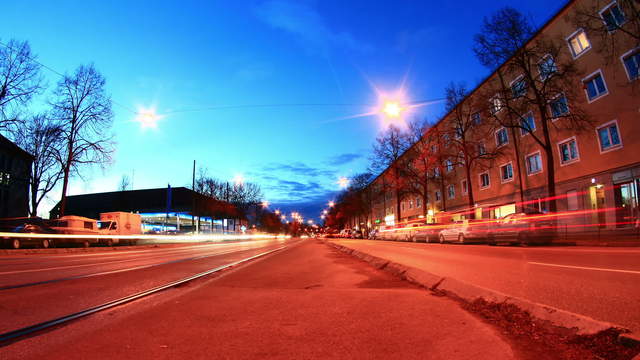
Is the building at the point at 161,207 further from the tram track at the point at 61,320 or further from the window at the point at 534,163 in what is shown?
the tram track at the point at 61,320

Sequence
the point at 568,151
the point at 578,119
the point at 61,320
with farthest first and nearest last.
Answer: the point at 568,151 → the point at 578,119 → the point at 61,320

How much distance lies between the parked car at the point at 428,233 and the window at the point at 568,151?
10.9 meters

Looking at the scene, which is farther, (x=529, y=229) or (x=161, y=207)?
(x=161, y=207)

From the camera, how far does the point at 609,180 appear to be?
1068 inches

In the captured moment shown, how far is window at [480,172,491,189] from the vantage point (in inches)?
1750

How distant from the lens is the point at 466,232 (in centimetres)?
2784

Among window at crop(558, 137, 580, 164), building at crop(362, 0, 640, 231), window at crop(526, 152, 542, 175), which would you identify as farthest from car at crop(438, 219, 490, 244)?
window at crop(526, 152, 542, 175)

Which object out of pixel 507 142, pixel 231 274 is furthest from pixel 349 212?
pixel 231 274

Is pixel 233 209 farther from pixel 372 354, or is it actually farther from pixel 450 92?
pixel 372 354

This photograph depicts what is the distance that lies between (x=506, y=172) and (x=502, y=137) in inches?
144

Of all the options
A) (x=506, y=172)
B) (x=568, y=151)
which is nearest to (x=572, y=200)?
(x=568, y=151)

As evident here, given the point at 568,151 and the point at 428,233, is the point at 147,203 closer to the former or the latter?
the point at 428,233

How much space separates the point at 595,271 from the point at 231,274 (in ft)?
26.5

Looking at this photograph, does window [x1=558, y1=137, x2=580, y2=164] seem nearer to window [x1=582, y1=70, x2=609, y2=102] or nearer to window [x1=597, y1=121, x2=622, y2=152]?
window [x1=597, y1=121, x2=622, y2=152]
